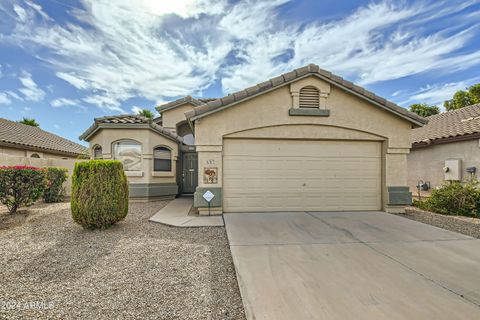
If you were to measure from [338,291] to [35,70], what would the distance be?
16.9 metres

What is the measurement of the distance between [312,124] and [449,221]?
494 centimetres

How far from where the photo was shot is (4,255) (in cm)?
410

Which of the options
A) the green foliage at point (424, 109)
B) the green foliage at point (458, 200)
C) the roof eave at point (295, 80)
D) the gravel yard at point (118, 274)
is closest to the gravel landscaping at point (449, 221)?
the green foliage at point (458, 200)

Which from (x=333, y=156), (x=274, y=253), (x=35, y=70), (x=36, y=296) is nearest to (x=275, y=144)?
(x=333, y=156)

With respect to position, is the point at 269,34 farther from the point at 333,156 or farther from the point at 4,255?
the point at 4,255

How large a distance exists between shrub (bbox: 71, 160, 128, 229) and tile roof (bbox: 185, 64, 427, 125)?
9.16 ft

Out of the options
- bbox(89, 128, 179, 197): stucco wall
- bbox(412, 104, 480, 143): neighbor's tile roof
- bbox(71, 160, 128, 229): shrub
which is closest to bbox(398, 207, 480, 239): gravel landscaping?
bbox(412, 104, 480, 143): neighbor's tile roof

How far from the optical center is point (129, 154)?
9609 mm

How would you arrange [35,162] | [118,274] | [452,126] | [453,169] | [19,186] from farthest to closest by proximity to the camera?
[452,126] < [35,162] < [453,169] < [19,186] < [118,274]

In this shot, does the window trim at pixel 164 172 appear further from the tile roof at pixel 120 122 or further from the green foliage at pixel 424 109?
the green foliage at pixel 424 109

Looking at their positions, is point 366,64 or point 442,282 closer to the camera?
point 442,282

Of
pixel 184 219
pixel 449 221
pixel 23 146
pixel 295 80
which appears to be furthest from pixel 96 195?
pixel 23 146

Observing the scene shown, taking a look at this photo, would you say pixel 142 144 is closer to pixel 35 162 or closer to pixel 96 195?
pixel 96 195

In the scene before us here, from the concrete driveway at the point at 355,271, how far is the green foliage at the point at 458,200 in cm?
288
